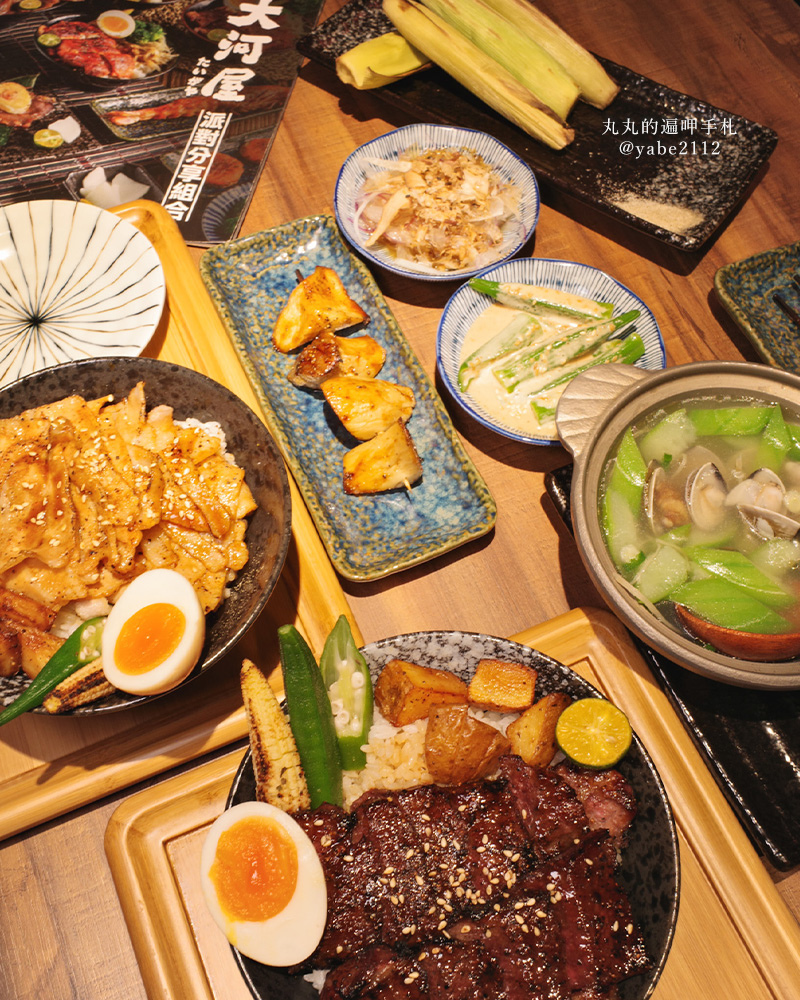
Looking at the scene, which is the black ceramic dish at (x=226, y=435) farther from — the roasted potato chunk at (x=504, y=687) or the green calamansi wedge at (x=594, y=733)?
the green calamansi wedge at (x=594, y=733)

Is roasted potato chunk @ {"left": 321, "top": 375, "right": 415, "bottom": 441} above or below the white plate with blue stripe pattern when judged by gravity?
above

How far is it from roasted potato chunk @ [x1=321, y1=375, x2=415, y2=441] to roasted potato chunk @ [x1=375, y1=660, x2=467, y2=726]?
0.78 metres

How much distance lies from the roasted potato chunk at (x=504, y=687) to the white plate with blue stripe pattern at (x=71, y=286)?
4.89 ft

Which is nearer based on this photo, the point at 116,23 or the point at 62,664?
the point at 62,664

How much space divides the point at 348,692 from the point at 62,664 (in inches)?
27.5

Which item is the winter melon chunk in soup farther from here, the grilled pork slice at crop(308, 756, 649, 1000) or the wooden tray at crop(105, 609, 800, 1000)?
the grilled pork slice at crop(308, 756, 649, 1000)

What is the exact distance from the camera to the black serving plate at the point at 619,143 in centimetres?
265

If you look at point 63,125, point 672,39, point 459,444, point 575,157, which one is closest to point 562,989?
point 459,444

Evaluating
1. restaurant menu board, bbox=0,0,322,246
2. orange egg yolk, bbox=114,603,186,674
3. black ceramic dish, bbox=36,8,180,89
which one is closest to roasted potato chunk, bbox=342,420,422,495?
orange egg yolk, bbox=114,603,186,674

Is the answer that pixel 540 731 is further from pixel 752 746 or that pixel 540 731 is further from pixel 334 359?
pixel 334 359

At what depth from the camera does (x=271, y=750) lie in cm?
159

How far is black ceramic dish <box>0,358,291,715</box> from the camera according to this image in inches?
67.1

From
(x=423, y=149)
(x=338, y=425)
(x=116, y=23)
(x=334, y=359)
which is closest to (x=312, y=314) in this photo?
(x=334, y=359)

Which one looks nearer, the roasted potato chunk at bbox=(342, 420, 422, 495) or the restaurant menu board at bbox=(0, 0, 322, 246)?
the roasted potato chunk at bbox=(342, 420, 422, 495)
